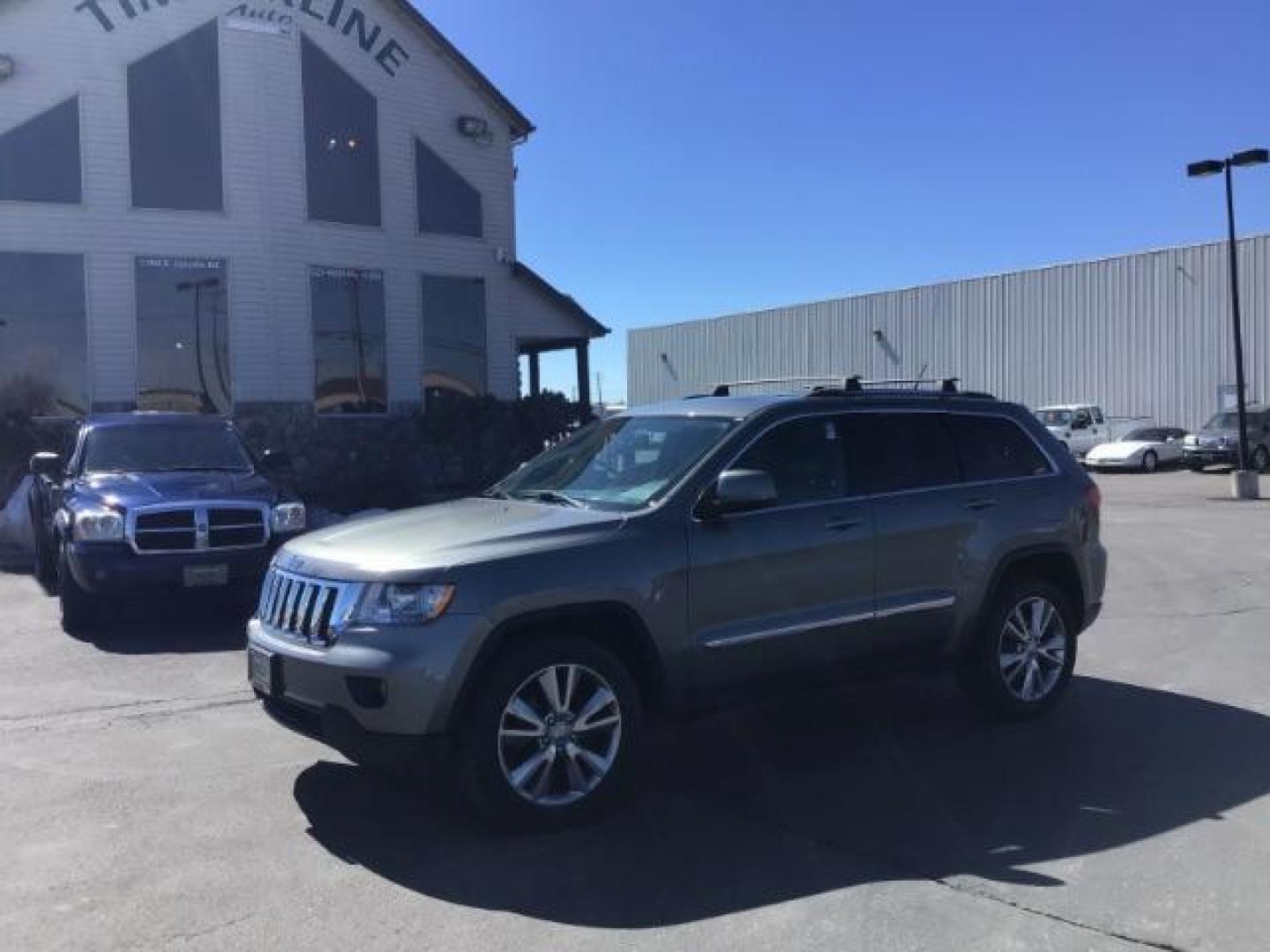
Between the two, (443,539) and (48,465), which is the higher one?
(48,465)

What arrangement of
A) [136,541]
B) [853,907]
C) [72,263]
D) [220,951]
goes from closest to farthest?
[220,951], [853,907], [136,541], [72,263]

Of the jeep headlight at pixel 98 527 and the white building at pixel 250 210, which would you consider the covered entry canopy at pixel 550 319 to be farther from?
the jeep headlight at pixel 98 527

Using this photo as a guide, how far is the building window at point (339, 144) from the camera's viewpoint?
19.3m

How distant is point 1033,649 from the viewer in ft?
21.3

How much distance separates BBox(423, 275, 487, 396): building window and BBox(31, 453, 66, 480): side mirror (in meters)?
9.89

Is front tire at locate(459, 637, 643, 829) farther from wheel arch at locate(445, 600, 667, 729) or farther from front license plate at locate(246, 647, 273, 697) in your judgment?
front license plate at locate(246, 647, 273, 697)

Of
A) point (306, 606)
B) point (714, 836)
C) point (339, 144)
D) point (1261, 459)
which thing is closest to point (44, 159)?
point (339, 144)

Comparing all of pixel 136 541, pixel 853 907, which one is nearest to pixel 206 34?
pixel 136 541

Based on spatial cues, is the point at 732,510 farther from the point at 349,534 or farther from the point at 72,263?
the point at 72,263

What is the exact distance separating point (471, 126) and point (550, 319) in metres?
3.56

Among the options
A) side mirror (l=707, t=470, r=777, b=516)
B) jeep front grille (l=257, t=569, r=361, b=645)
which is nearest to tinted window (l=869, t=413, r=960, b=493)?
side mirror (l=707, t=470, r=777, b=516)

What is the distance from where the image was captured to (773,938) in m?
3.87

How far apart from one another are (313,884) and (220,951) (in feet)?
1.81

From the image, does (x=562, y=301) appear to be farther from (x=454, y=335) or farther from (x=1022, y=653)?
(x=1022, y=653)
